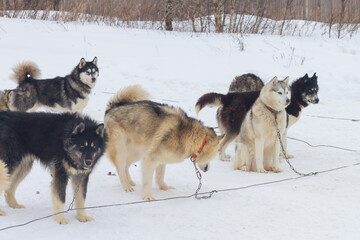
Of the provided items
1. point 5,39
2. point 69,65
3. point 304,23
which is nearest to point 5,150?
point 69,65

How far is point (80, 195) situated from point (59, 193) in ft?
0.70

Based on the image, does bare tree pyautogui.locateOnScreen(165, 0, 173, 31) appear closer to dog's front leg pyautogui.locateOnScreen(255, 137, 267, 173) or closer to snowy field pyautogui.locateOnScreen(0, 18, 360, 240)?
snowy field pyautogui.locateOnScreen(0, 18, 360, 240)

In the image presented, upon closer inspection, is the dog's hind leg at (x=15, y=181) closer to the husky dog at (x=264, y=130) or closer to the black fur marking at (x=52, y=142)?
the black fur marking at (x=52, y=142)

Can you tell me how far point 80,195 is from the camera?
3762mm

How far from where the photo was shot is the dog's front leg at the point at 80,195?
12.2 feet

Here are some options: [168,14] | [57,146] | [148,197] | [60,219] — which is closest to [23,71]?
[148,197]

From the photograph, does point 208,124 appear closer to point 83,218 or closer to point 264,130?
point 264,130

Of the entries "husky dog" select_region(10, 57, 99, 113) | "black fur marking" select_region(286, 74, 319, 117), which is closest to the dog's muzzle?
"black fur marking" select_region(286, 74, 319, 117)

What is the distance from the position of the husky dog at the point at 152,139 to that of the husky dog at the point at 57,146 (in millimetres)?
719

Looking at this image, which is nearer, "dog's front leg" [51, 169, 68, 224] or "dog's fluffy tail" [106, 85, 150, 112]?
"dog's front leg" [51, 169, 68, 224]

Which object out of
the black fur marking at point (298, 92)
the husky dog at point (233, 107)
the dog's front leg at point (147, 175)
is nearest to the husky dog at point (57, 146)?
the dog's front leg at point (147, 175)

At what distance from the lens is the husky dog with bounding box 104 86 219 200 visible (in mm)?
4375

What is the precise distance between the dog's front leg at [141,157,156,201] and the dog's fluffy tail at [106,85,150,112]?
856mm

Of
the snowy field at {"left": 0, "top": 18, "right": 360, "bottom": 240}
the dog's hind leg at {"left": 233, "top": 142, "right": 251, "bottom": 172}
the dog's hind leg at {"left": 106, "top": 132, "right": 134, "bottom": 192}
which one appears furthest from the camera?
the dog's hind leg at {"left": 233, "top": 142, "right": 251, "bottom": 172}
